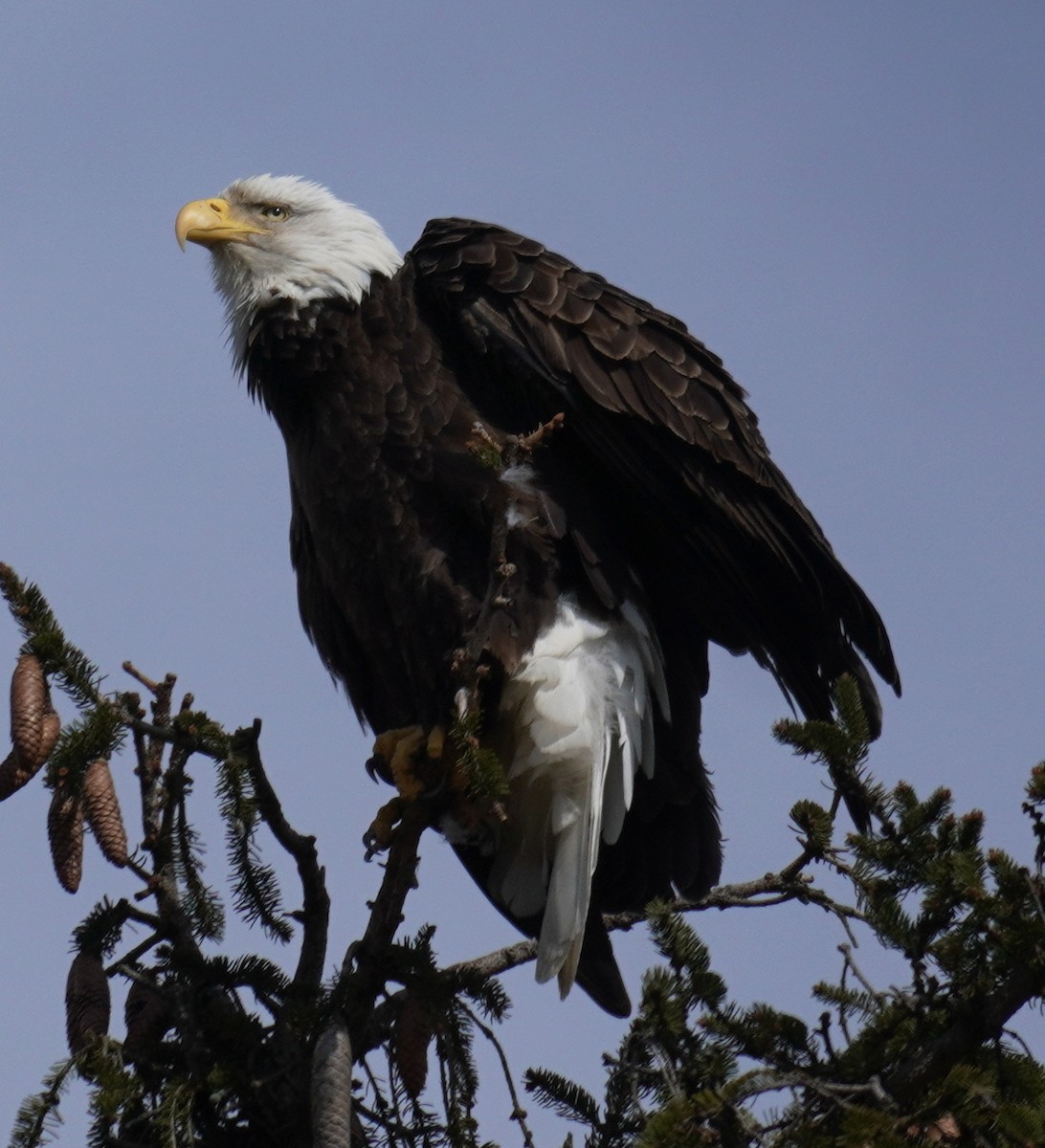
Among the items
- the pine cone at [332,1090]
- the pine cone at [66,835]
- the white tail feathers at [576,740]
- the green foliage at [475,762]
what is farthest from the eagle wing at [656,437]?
the pine cone at [66,835]

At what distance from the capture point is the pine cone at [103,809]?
9.03 ft

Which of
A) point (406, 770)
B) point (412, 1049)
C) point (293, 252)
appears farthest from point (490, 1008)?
→ point (293, 252)

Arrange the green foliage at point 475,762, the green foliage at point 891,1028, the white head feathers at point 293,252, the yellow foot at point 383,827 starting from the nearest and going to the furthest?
the green foliage at point 891,1028 → the green foliage at point 475,762 → the yellow foot at point 383,827 → the white head feathers at point 293,252

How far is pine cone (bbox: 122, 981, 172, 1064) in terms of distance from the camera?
303 cm

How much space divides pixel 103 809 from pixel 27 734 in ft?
0.65

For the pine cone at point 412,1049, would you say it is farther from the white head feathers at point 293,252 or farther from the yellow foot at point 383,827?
the white head feathers at point 293,252

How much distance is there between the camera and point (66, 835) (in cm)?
276

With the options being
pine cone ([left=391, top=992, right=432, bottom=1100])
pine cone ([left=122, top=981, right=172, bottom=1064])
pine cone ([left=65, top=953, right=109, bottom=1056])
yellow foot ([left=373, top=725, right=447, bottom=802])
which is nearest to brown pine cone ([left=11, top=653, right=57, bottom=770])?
pine cone ([left=65, top=953, right=109, bottom=1056])

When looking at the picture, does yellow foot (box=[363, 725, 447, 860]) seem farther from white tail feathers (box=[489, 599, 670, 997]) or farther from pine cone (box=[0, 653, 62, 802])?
pine cone (box=[0, 653, 62, 802])

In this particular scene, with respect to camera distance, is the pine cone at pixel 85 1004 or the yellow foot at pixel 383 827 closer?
the pine cone at pixel 85 1004

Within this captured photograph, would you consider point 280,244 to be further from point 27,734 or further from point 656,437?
point 27,734

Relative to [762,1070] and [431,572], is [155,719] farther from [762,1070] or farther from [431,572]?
[431,572]

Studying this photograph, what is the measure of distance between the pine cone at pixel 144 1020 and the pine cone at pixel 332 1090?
1.01 ft

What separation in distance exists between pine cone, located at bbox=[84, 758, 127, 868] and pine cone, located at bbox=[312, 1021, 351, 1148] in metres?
0.57
